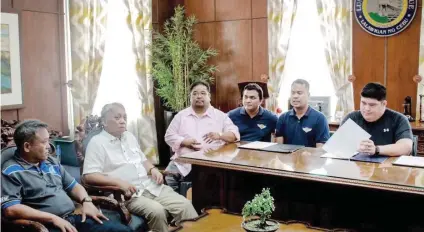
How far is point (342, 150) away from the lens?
10.7 feet

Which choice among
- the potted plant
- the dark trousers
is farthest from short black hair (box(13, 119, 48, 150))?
the potted plant

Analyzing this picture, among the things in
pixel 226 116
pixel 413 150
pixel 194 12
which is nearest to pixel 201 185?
pixel 226 116

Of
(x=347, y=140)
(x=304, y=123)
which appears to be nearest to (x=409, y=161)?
(x=347, y=140)

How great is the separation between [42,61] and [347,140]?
128 inches

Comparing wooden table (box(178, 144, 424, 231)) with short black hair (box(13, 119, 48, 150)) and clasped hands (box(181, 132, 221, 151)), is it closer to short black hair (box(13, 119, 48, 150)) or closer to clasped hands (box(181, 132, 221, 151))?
clasped hands (box(181, 132, 221, 151))

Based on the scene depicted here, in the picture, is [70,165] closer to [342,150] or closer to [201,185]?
[201,185]

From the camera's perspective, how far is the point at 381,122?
345cm

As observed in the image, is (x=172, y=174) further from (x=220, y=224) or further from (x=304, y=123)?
(x=304, y=123)

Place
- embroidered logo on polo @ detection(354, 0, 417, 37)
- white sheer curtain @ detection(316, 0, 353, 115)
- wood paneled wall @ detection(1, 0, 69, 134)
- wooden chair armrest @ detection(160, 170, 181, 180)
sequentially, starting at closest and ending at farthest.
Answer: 1. wooden chair armrest @ detection(160, 170, 181, 180)
2. wood paneled wall @ detection(1, 0, 69, 134)
3. embroidered logo on polo @ detection(354, 0, 417, 37)
4. white sheer curtain @ detection(316, 0, 353, 115)

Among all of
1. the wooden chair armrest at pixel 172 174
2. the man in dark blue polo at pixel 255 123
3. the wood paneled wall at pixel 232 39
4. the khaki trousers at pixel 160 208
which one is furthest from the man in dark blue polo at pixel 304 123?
the wood paneled wall at pixel 232 39

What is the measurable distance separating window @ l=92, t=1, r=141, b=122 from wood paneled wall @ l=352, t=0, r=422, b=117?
109 inches

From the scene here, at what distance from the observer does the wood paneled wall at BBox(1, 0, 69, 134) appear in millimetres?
4676

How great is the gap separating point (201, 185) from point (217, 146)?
1.74 ft

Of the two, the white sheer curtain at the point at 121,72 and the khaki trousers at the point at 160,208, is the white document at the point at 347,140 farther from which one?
the white sheer curtain at the point at 121,72
